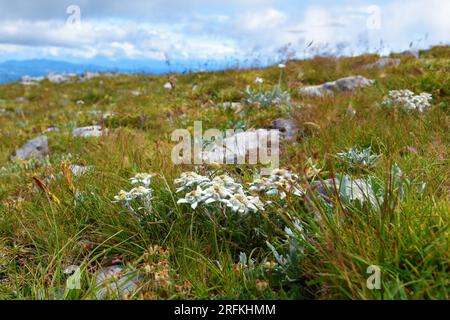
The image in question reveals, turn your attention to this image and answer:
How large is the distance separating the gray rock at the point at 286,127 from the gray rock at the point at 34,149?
3.81 metres

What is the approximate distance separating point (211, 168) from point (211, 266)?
162 centimetres

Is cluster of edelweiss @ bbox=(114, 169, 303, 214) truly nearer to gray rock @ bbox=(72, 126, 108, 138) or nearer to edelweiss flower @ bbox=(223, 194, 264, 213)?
edelweiss flower @ bbox=(223, 194, 264, 213)

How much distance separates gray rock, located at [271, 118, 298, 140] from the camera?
6.02m

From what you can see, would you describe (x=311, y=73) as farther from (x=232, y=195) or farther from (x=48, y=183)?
(x=232, y=195)

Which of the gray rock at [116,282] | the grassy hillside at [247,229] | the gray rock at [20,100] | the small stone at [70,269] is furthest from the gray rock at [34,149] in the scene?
the gray rock at [20,100]

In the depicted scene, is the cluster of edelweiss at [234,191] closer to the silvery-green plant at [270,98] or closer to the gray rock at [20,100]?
the silvery-green plant at [270,98]

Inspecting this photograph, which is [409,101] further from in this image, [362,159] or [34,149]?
[34,149]

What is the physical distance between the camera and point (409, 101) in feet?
18.7

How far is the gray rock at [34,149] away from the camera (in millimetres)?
7207

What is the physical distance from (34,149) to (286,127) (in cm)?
423
